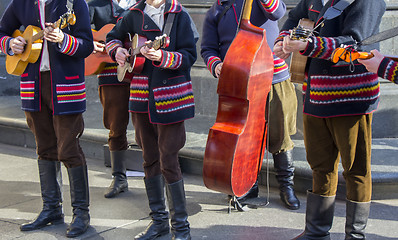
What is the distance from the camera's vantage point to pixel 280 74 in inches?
171

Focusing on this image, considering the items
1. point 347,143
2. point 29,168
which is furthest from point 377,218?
point 29,168

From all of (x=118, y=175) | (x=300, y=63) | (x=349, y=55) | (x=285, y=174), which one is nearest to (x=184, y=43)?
(x=300, y=63)

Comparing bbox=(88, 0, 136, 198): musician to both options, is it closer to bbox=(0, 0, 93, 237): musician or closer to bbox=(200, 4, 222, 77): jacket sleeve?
bbox=(0, 0, 93, 237): musician

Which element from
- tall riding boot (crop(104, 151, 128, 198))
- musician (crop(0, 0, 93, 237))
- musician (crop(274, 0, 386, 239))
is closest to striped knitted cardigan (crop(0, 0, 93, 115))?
musician (crop(0, 0, 93, 237))

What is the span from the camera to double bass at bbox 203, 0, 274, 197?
310cm

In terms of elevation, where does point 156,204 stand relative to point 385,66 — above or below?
below

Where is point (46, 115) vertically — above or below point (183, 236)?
above

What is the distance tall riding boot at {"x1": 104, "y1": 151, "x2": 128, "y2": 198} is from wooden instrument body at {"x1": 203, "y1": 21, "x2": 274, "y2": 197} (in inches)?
75.9

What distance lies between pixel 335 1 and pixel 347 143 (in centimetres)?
82

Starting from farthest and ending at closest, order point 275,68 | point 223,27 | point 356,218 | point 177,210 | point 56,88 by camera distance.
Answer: point 275,68 < point 223,27 < point 56,88 < point 177,210 < point 356,218

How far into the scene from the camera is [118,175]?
5023mm

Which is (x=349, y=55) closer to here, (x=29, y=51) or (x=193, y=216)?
(x=193, y=216)

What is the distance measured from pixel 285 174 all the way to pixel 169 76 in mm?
1435

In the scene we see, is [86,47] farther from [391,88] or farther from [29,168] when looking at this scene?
[391,88]
